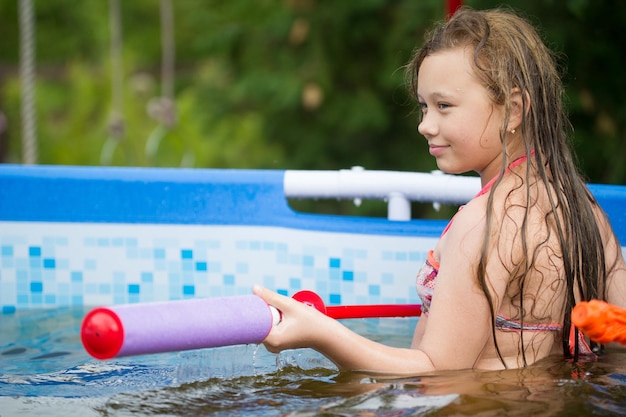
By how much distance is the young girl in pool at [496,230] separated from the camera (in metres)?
1.68

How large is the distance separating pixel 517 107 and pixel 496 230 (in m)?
0.27

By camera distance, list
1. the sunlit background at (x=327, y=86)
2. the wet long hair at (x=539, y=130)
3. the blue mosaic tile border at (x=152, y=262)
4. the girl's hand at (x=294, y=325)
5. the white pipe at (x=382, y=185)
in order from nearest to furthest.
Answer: the girl's hand at (x=294, y=325), the wet long hair at (x=539, y=130), the white pipe at (x=382, y=185), the blue mosaic tile border at (x=152, y=262), the sunlit background at (x=327, y=86)

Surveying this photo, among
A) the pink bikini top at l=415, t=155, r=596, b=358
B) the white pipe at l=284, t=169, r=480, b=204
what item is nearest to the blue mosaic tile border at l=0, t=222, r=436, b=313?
the white pipe at l=284, t=169, r=480, b=204

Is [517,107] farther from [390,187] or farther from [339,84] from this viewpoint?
[339,84]

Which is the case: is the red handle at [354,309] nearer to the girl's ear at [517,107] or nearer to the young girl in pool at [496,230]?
the young girl in pool at [496,230]

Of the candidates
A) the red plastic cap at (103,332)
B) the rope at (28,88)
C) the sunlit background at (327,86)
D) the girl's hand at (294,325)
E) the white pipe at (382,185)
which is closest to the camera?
the red plastic cap at (103,332)

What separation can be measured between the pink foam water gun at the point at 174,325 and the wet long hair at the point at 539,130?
0.47 metres

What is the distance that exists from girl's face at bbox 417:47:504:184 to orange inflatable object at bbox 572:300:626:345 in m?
0.42

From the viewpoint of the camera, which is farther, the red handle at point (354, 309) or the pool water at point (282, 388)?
the red handle at point (354, 309)

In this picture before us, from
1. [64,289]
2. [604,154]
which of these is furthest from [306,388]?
[604,154]

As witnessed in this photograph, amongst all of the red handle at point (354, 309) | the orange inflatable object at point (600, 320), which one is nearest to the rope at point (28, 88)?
the red handle at point (354, 309)

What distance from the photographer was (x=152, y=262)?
2.98 meters

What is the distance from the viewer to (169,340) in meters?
1.51

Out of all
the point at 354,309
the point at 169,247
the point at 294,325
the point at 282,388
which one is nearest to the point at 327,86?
the point at 169,247
